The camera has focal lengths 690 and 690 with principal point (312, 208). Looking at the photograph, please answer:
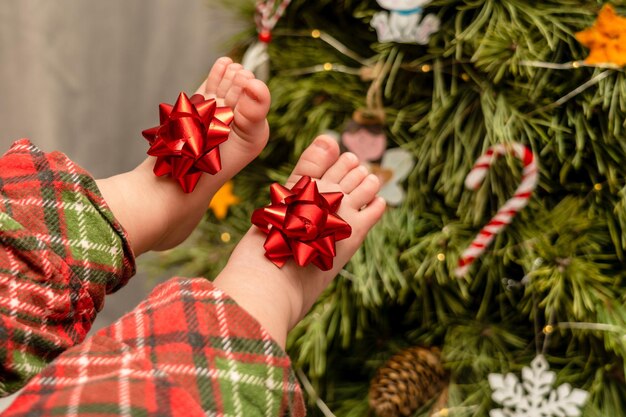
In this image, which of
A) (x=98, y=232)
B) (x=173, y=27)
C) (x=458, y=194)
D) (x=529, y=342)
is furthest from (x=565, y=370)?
(x=173, y=27)

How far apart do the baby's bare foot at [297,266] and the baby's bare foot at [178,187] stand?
6 cm

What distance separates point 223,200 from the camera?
32.4 inches

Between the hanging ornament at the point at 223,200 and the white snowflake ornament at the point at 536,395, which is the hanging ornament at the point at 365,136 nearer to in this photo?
the hanging ornament at the point at 223,200

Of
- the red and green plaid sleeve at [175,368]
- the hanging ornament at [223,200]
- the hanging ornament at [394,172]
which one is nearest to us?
the red and green plaid sleeve at [175,368]

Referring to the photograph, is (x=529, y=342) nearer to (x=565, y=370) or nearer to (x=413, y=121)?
(x=565, y=370)

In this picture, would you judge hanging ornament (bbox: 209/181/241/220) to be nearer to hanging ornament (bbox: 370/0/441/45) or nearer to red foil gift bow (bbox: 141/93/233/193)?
red foil gift bow (bbox: 141/93/233/193)

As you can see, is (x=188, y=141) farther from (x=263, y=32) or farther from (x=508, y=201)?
(x=508, y=201)

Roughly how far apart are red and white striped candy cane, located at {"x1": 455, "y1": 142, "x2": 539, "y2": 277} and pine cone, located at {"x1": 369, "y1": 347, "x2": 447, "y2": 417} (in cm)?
11

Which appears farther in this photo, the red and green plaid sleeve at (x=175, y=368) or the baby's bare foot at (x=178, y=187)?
the baby's bare foot at (x=178, y=187)

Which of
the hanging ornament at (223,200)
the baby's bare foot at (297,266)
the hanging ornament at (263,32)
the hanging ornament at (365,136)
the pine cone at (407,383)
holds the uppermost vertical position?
the hanging ornament at (263,32)

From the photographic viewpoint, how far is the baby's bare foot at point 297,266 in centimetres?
60

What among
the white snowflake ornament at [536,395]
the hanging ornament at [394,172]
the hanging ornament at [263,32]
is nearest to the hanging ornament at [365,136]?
the hanging ornament at [394,172]

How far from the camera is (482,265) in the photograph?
2.28 feet

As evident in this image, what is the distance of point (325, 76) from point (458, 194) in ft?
0.62
